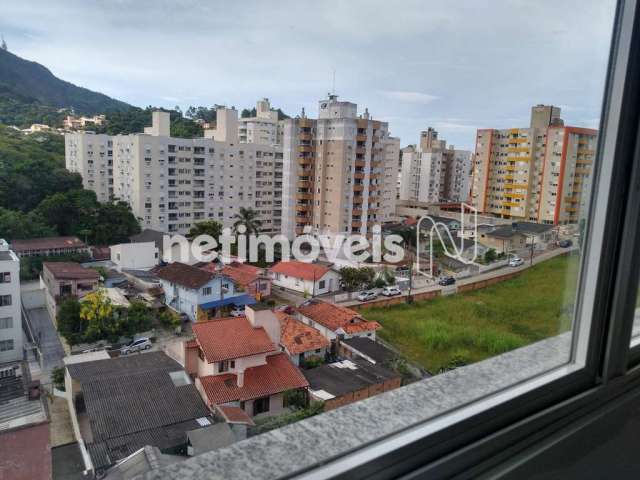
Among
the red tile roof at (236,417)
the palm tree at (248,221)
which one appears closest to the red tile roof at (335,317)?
the red tile roof at (236,417)

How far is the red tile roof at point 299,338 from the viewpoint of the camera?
2.89 metres

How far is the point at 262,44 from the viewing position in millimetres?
1673

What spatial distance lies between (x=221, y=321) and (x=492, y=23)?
1878 millimetres

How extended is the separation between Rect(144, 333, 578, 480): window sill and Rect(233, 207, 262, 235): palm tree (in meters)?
6.67

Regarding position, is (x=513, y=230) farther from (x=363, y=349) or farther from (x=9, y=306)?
(x=9, y=306)

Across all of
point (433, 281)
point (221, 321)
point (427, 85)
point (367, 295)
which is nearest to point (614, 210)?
point (427, 85)

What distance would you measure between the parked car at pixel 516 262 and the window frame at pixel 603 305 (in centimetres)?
117

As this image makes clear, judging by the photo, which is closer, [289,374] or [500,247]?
[289,374]

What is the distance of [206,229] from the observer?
21.4ft

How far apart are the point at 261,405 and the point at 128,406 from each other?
472 mm

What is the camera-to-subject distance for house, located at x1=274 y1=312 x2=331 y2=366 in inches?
109

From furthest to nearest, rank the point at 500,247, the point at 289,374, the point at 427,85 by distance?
the point at 500,247 < the point at 289,374 < the point at 427,85

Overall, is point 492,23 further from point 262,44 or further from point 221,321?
point 221,321

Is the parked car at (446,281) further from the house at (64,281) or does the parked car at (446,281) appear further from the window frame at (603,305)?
the house at (64,281)
